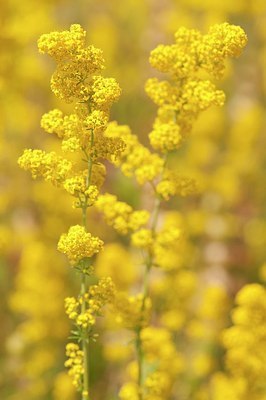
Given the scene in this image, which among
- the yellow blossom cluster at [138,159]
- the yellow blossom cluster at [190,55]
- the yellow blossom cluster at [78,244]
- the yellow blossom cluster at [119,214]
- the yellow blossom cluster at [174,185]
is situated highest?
the yellow blossom cluster at [190,55]

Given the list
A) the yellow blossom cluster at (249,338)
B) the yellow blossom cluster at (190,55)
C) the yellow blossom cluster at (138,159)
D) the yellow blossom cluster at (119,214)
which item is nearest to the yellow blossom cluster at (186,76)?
the yellow blossom cluster at (190,55)

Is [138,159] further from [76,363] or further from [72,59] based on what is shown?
[76,363]

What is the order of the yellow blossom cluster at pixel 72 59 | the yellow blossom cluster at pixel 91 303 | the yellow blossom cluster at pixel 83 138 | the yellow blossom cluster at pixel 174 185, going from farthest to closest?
the yellow blossom cluster at pixel 174 185
the yellow blossom cluster at pixel 91 303
the yellow blossom cluster at pixel 83 138
the yellow blossom cluster at pixel 72 59

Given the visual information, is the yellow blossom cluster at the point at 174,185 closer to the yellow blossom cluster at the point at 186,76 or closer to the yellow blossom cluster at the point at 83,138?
the yellow blossom cluster at the point at 186,76

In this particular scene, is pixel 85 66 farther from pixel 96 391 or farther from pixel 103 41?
pixel 103 41

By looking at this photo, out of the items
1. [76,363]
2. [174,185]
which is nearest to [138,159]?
[174,185]

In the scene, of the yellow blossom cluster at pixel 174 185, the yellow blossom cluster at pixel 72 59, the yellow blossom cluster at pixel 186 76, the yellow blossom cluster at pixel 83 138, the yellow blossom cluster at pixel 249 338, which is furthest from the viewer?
the yellow blossom cluster at pixel 249 338

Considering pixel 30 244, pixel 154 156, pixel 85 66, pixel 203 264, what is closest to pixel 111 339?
pixel 30 244
